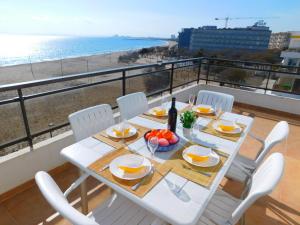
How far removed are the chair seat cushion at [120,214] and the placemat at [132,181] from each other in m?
0.26

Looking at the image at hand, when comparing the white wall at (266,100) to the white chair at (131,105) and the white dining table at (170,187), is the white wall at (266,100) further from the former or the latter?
the white dining table at (170,187)

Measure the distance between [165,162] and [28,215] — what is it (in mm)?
1378

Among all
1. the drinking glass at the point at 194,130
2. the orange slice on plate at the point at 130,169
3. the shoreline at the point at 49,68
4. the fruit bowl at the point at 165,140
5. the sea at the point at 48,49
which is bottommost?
the shoreline at the point at 49,68

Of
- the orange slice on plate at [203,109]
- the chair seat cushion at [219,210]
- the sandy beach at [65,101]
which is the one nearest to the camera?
the chair seat cushion at [219,210]

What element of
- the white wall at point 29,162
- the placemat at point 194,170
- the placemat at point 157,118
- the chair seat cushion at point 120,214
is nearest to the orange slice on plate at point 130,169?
the placemat at point 194,170

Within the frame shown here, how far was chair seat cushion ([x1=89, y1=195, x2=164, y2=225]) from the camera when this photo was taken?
1.10 m

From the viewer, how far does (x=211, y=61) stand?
4570 mm

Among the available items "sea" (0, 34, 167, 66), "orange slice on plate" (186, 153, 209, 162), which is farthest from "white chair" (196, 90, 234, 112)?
"sea" (0, 34, 167, 66)

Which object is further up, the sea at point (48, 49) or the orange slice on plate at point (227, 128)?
the orange slice on plate at point (227, 128)

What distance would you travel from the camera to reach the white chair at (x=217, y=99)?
2.31m

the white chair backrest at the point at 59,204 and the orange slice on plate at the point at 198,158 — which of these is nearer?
the white chair backrest at the point at 59,204

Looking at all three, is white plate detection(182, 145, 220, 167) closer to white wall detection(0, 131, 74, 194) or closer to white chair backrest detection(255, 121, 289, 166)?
white chair backrest detection(255, 121, 289, 166)

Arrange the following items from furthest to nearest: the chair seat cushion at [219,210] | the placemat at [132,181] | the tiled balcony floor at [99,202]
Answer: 1. the tiled balcony floor at [99,202]
2. the chair seat cushion at [219,210]
3. the placemat at [132,181]

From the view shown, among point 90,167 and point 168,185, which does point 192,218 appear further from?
point 90,167
